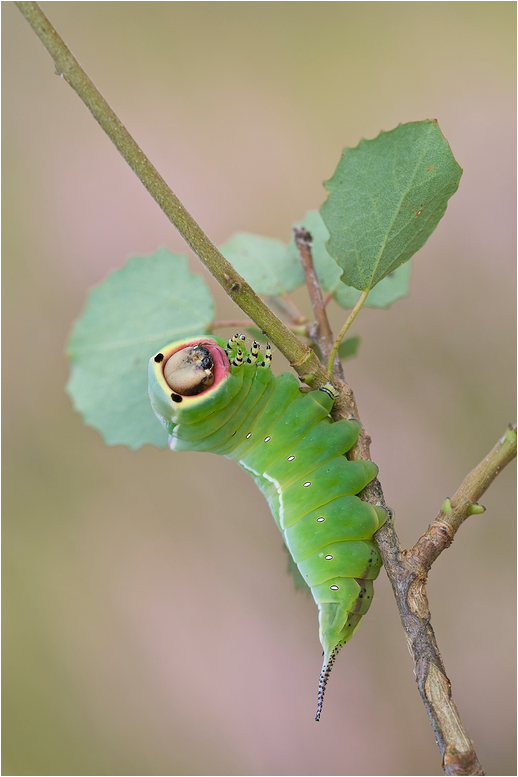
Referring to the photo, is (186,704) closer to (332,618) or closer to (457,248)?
(332,618)

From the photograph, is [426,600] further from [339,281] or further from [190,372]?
[339,281]

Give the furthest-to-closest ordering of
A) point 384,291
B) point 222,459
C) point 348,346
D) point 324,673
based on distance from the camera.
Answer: point 222,459, point 384,291, point 348,346, point 324,673

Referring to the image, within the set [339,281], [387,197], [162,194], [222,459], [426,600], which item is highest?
[162,194]

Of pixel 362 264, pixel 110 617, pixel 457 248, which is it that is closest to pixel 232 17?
pixel 457 248

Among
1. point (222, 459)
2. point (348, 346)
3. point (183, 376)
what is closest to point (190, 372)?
point (183, 376)

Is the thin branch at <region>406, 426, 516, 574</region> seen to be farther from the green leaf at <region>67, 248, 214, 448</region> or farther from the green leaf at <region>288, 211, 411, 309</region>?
the green leaf at <region>67, 248, 214, 448</region>
